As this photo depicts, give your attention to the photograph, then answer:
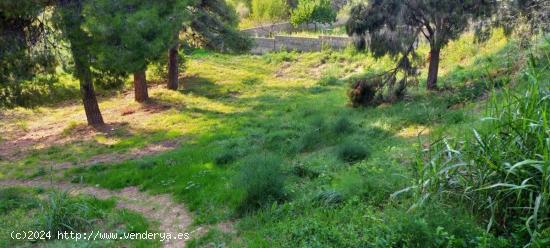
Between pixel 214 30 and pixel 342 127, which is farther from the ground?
pixel 214 30

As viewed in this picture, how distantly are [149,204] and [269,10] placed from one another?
30337 millimetres

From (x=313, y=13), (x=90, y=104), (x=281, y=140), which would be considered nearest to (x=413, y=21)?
(x=281, y=140)

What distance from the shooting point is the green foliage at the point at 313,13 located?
32.1 meters

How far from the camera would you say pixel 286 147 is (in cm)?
1034

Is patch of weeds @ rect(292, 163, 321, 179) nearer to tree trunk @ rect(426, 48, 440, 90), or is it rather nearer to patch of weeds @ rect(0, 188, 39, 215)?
patch of weeds @ rect(0, 188, 39, 215)

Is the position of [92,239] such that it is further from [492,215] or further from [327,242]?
[492,215]

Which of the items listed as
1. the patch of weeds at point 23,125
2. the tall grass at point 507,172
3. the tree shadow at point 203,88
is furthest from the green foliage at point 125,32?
the tall grass at point 507,172

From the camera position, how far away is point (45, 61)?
12273 millimetres

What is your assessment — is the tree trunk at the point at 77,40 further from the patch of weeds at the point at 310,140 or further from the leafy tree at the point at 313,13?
the leafy tree at the point at 313,13

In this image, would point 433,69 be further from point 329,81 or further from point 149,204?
point 149,204

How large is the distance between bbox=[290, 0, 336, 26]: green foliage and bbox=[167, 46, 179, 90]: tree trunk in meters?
14.2

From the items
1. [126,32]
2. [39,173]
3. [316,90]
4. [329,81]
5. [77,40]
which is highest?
[126,32]

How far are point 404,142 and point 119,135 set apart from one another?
365 inches

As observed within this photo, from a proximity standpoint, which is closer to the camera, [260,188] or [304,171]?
[260,188]
